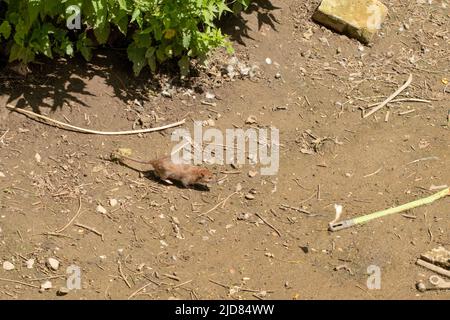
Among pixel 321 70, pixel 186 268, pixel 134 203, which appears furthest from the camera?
pixel 321 70

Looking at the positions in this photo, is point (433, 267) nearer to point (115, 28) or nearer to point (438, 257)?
point (438, 257)

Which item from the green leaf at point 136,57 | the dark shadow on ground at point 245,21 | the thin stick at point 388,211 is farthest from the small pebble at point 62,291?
the dark shadow on ground at point 245,21

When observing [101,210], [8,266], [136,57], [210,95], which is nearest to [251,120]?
[210,95]

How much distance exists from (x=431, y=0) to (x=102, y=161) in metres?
3.43

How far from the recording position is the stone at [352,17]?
20.7 feet

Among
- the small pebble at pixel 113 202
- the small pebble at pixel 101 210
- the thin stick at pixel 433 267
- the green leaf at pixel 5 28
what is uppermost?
the green leaf at pixel 5 28

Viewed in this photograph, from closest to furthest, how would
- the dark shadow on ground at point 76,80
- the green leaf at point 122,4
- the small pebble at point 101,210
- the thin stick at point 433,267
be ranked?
the thin stick at point 433,267, the small pebble at point 101,210, the green leaf at point 122,4, the dark shadow on ground at point 76,80

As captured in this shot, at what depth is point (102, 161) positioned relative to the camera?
520 cm

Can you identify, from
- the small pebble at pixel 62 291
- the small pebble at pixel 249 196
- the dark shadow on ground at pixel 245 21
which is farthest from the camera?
the dark shadow on ground at pixel 245 21

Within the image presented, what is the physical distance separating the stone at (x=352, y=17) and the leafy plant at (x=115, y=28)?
0.91 meters

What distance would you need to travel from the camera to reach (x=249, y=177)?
17.3 ft

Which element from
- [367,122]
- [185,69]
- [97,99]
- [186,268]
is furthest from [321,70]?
[186,268]

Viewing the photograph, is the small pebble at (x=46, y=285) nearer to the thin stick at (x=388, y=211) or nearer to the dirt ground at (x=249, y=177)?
the dirt ground at (x=249, y=177)

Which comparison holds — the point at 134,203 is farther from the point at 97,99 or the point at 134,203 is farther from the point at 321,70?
the point at 321,70
